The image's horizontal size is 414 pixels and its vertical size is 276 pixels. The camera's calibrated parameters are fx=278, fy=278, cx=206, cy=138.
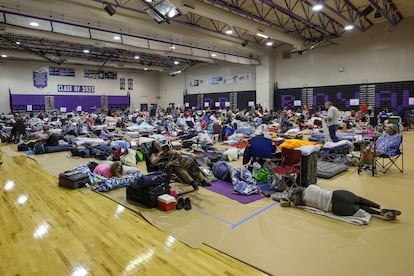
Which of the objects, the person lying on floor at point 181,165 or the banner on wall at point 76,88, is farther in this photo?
the banner on wall at point 76,88

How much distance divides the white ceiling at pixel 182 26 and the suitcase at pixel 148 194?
5.92m

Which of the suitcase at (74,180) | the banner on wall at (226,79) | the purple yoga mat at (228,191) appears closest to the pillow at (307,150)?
the purple yoga mat at (228,191)

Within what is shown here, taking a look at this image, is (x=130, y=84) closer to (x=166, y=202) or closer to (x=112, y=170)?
(x=112, y=170)

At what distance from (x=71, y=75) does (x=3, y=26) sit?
454 inches

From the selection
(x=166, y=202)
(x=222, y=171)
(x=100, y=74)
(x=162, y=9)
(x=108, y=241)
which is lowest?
(x=108, y=241)

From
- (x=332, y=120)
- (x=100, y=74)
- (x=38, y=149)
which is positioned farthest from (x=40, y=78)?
(x=332, y=120)

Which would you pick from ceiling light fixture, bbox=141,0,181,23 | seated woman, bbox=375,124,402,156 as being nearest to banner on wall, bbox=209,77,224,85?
ceiling light fixture, bbox=141,0,181,23

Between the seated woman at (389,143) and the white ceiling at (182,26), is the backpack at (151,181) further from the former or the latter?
the white ceiling at (182,26)

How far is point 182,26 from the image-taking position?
1167cm

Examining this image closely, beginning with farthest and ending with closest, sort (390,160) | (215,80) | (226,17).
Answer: (215,80) → (226,17) → (390,160)

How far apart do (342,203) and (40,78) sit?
2204 centimetres

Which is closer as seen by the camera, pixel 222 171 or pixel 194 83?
pixel 222 171

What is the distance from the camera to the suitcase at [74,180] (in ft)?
15.6

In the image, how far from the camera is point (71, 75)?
21.3m
